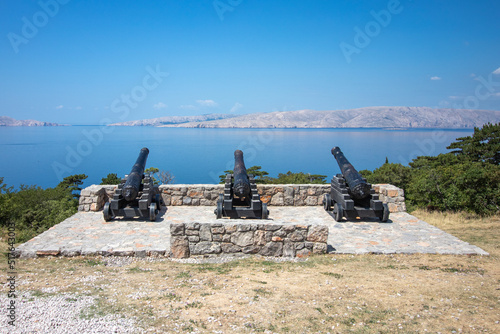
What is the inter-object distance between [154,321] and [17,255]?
3.64m

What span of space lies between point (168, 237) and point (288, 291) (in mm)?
3150

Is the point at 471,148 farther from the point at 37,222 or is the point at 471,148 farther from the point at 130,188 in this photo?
the point at 37,222

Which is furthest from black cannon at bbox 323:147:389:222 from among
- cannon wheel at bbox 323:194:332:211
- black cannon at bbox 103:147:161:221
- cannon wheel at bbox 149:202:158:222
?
black cannon at bbox 103:147:161:221

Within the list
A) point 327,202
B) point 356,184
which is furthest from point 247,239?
point 327,202

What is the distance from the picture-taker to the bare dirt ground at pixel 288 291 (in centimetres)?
320

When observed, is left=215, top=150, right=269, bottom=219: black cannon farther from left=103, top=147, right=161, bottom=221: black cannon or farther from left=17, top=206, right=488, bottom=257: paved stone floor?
left=103, top=147, right=161, bottom=221: black cannon

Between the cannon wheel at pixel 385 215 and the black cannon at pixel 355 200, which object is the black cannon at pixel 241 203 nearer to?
the black cannon at pixel 355 200

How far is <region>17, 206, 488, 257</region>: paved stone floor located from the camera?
223 inches

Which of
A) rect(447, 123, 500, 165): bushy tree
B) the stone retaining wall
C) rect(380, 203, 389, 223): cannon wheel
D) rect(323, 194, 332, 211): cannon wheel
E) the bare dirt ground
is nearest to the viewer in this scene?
the bare dirt ground

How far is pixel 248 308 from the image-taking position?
3488 mm

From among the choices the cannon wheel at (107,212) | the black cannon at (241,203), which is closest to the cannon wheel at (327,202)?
the black cannon at (241,203)

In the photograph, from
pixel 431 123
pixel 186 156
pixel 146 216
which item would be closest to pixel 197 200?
pixel 146 216

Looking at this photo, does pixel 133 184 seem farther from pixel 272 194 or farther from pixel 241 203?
pixel 272 194

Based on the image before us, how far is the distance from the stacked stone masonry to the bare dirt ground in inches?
133
